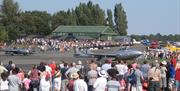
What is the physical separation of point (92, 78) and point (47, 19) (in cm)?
12326

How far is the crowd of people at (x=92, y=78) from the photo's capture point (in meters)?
14.9

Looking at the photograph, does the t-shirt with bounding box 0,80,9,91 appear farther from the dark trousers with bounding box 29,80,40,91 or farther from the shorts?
the shorts

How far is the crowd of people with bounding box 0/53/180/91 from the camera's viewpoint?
585 inches

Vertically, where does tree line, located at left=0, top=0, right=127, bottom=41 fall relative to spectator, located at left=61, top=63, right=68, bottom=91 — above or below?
above

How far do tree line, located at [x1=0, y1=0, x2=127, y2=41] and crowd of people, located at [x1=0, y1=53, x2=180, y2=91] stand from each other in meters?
90.9

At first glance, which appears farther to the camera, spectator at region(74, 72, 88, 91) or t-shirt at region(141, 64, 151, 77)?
t-shirt at region(141, 64, 151, 77)

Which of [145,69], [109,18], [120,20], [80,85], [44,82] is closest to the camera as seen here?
[80,85]

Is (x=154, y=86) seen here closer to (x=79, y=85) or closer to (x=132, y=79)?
(x=132, y=79)

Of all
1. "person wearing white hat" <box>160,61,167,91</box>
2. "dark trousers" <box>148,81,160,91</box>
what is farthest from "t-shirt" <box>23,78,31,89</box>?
"person wearing white hat" <box>160,61,167,91</box>

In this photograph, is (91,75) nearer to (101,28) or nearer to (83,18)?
(101,28)

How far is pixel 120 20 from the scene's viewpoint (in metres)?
168

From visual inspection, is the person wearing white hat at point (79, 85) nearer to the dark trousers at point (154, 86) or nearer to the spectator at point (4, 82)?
the spectator at point (4, 82)

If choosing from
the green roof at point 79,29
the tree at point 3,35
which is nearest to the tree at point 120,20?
the green roof at point 79,29

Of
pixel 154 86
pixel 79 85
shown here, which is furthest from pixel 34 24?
pixel 79 85
